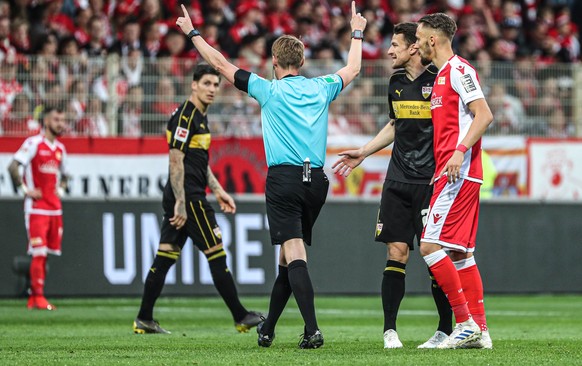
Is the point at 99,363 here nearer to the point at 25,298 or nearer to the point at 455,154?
the point at 455,154

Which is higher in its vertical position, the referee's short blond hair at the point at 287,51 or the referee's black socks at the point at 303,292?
the referee's short blond hair at the point at 287,51

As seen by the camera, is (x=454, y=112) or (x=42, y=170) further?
(x=42, y=170)

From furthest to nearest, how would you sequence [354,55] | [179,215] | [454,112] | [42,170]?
1. [42,170]
2. [179,215]
3. [354,55]
4. [454,112]

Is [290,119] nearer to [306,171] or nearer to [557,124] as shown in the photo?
[306,171]

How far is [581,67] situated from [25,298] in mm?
9468

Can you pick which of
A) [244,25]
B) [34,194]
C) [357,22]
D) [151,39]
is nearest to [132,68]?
[151,39]

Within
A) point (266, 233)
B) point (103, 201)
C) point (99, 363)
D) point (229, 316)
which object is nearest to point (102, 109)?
point (103, 201)

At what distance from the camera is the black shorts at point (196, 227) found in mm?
10445

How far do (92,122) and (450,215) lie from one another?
10.0m

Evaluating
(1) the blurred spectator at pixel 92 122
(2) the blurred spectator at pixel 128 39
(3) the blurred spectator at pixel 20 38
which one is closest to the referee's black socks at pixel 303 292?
(1) the blurred spectator at pixel 92 122

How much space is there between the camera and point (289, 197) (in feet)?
26.3

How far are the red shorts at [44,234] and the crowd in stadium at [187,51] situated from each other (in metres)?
2.80

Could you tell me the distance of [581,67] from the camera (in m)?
18.8

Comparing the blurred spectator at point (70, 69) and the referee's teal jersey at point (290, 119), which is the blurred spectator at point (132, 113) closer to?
the blurred spectator at point (70, 69)
